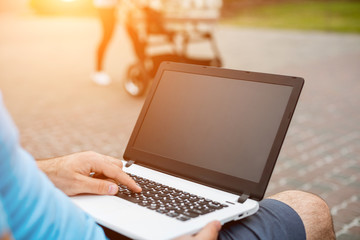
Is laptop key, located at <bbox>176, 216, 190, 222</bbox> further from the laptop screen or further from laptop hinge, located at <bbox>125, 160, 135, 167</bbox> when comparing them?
laptop hinge, located at <bbox>125, 160, 135, 167</bbox>

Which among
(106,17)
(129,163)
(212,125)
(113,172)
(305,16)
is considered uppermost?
(212,125)

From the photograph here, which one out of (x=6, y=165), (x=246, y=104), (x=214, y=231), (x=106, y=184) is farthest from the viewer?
→ (x=246, y=104)

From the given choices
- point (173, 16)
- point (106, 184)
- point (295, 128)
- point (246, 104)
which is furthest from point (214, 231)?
point (173, 16)

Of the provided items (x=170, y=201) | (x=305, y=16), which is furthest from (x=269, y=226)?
(x=305, y=16)

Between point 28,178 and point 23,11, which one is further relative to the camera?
point 23,11

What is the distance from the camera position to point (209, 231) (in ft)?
4.31

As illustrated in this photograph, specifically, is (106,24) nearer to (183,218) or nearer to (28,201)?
(183,218)

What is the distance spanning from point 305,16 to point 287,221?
78.7 feet

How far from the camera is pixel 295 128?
608cm

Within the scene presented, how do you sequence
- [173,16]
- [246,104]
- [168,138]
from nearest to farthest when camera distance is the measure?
[246,104] → [168,138] → [173,16]

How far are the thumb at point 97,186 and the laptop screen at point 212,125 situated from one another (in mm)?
317

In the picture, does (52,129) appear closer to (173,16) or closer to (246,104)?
(173,16)

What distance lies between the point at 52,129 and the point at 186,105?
4.43 meters

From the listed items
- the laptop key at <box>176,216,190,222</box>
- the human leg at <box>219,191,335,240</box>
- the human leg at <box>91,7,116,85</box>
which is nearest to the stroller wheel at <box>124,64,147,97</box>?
the human leg at <box>91,7,116,85</box>
